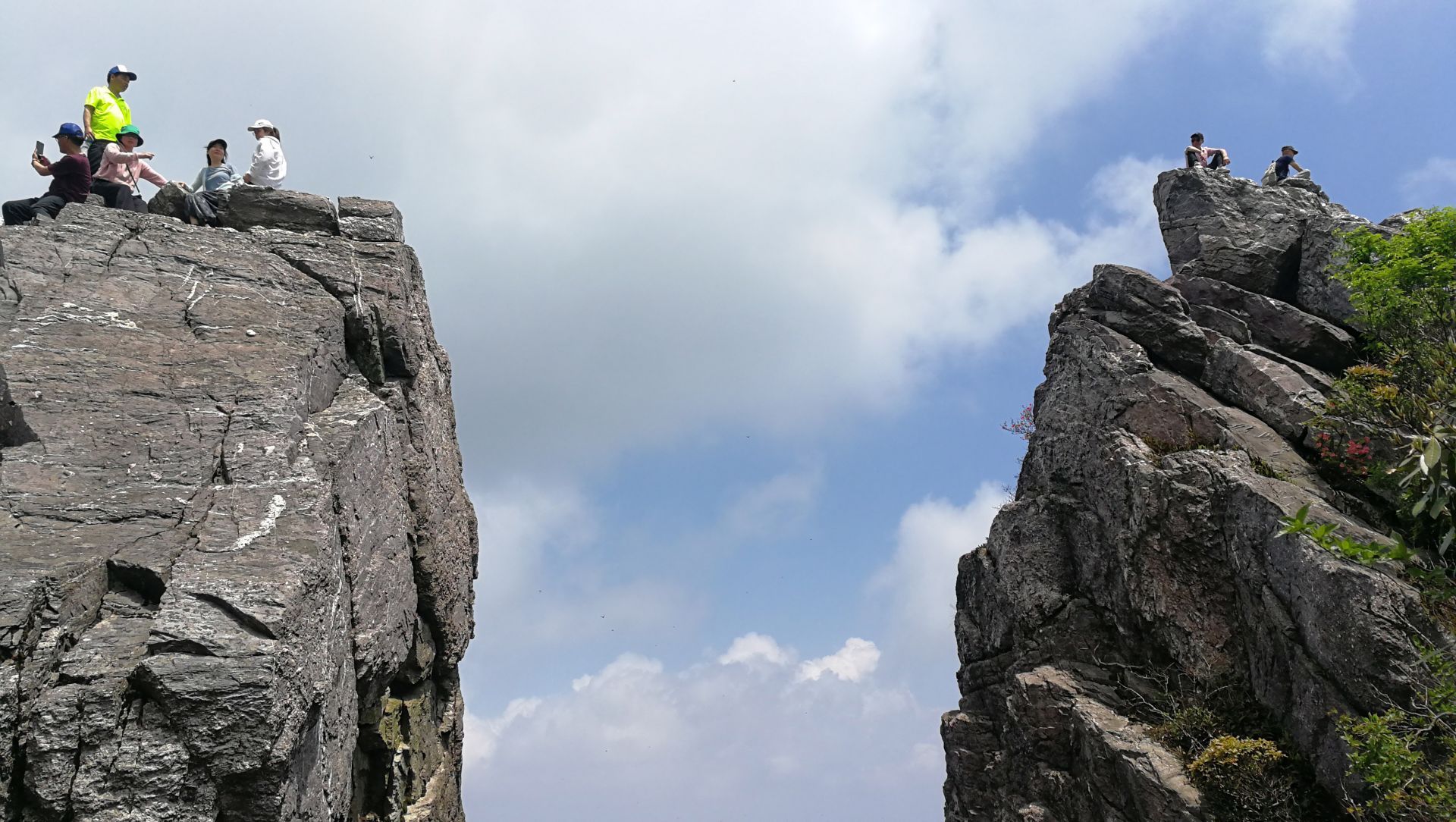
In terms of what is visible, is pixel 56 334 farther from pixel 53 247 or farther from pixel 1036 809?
pixel 1036 809

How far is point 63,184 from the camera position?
20.6 m

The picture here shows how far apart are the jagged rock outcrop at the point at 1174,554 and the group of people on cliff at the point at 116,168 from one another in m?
21.4

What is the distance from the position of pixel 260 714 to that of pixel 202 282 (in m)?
10.1

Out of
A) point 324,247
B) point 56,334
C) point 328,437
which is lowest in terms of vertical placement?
point 328,437

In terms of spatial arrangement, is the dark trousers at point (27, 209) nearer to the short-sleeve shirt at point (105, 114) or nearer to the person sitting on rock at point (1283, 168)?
the short-sleeve shirt at point (105, 114)

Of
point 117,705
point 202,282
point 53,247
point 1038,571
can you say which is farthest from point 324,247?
point 1038,571

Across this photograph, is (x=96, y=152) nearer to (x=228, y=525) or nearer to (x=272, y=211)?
(x=272, y=211)

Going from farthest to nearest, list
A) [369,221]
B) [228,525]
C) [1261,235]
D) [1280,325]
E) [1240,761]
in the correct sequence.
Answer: [1261,235] → [1280,325] → [369,221] → [1240,761] → [228,525]

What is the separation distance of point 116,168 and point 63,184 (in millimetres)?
1144

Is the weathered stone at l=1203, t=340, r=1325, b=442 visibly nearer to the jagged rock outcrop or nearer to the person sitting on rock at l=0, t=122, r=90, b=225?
the jagged rock outcrop

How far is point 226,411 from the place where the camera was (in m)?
15.3

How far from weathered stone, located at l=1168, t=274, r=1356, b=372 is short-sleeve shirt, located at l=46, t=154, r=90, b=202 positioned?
28.5m

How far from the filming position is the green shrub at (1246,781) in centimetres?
1884

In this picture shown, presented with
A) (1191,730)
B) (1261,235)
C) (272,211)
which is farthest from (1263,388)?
(272,211)
